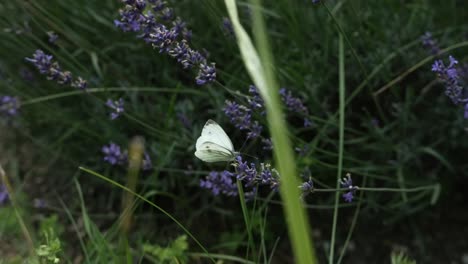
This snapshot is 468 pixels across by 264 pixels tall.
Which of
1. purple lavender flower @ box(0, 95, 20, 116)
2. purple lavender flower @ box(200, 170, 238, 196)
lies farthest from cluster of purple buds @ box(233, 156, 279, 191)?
purple lavender flower @ box(0, 95, 20, 116)

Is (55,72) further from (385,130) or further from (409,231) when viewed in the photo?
(409,231)

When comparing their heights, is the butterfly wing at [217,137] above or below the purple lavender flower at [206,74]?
below

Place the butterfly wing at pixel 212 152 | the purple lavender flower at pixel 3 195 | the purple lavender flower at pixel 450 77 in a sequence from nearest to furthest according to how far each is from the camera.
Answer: the butterfly wing at pixel 212 152
the purple lavender flower at pixel 450 77
the purple lavender flower at pixel 3 195

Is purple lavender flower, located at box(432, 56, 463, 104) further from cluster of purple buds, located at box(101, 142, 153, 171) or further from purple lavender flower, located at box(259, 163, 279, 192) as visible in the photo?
cluster of purple buds, located at box(101, 142, 153, 171)

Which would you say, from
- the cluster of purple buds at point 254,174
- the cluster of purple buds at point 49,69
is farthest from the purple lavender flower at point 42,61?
the cluster of purple buds at point 254,174

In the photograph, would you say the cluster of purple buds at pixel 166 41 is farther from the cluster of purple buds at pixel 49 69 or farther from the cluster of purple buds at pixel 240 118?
the cluster of purple buds at pixel 49 69

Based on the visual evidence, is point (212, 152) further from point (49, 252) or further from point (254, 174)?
point (49, 252)

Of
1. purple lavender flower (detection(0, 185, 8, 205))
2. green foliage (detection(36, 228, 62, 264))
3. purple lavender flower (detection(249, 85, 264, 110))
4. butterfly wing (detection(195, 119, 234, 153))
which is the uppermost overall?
purple lavender flower (detection(249, 85, 264, 110))
